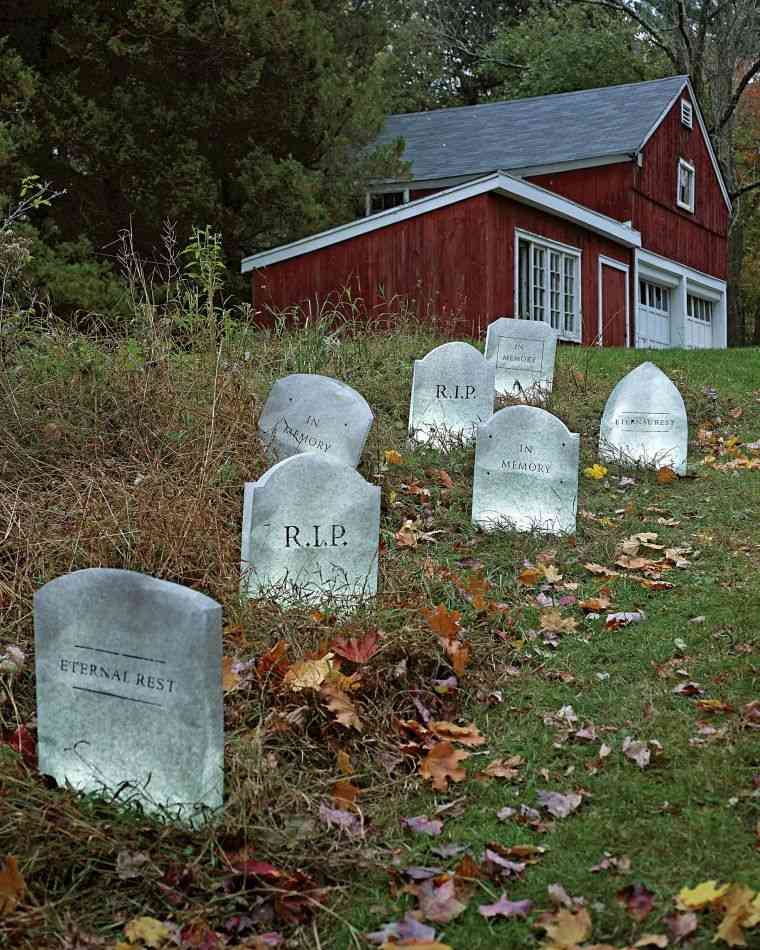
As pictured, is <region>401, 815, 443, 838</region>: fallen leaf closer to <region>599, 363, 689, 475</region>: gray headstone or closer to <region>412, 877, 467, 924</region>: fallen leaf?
<region>412, 877, 467, 924</region>: fallen leaf

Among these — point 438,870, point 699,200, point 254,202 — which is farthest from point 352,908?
point 699,200

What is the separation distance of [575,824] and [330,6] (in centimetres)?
1961

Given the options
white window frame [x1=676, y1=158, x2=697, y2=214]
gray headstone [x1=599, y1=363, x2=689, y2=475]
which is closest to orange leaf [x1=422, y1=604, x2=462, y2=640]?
gray headstone [x1=599, y1=363, x2=689, y2=475]

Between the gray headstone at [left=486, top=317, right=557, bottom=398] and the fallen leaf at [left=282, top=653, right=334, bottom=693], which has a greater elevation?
the gray headstone at [left=486, top=317, right=557, bottom=398]

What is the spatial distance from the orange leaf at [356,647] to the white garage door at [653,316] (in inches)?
727

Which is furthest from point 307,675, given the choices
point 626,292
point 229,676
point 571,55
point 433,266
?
point 571,55

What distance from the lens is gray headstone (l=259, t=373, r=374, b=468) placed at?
6594 mm

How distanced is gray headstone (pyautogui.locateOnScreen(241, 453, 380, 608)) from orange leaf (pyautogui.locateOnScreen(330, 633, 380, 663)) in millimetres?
514

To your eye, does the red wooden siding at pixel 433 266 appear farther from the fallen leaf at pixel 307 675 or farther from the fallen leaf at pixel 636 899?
the fallen leaf at pixel 636 899

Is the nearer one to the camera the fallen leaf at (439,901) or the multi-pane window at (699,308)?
the fallen leaf at (439,901)

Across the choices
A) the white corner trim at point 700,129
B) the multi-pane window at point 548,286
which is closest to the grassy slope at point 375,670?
the multi-pane window at point 548,286

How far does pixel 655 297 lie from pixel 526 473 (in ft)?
60.9

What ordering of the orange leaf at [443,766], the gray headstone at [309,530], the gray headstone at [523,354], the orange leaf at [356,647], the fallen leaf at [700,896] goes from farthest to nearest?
the gray headstone at [523,354] → the gray headstone at [309,530] → the orange leaf at [356,647] → the orange leaf at [443,766] → the fallen leaf at [700,896]

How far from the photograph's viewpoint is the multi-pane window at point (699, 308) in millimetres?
25812
